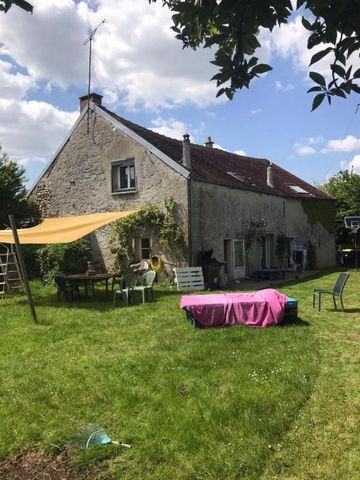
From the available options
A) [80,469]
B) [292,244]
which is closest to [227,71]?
[80,469]

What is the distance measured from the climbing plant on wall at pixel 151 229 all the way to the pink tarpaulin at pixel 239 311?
6601 millimetres

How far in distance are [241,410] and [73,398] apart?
73.5 inches

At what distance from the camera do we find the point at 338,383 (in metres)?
5.07

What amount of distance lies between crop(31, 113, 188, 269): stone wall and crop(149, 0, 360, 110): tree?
11931 mm

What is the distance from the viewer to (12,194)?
57.0 feet

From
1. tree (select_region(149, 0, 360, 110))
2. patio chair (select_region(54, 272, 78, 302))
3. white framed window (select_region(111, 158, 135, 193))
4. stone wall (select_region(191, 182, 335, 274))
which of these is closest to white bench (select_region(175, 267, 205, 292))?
stone wall (select_region(191, 182, 335, 274))

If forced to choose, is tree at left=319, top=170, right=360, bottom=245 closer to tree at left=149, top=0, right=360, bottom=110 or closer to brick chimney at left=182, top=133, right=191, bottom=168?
brick chimney at left=182, top=133, right=191, bottom=168

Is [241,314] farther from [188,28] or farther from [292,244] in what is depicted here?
[292,244]

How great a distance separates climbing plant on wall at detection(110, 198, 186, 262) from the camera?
14.8 meters

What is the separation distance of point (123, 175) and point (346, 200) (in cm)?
1482

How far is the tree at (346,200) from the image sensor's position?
25031 millimetres

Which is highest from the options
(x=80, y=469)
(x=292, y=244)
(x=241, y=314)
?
(x=292, y=244)

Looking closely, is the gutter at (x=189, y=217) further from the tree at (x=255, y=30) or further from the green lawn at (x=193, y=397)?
the tree at (x=255, y=30)

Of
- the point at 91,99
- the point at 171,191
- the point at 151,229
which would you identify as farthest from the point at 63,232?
the point at 91,99
